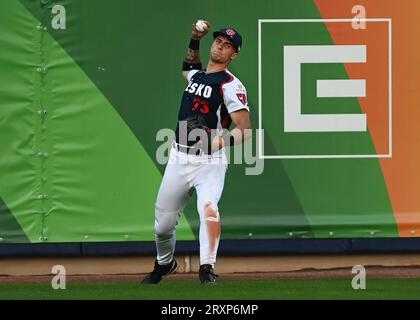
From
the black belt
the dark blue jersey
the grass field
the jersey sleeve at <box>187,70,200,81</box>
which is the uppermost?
the jersey sleeve at <box>187,70,200,81</box>

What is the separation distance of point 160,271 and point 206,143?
101 centimetres

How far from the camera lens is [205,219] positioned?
878 cm

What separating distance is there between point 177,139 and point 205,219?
601mm

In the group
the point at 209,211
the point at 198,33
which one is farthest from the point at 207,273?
the point at 198,33

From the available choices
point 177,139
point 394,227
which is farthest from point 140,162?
point 394,227

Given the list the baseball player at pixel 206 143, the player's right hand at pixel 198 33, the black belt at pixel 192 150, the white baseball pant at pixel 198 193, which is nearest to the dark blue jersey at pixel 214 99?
the baseball player at pixel 206 143

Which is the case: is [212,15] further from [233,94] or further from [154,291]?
[154,291]

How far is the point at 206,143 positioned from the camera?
8.88m

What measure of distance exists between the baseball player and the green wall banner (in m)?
0.83

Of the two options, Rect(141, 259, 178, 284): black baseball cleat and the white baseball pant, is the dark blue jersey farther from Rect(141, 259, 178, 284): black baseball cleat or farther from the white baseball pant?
Rect(141, 259, 178, 284): black baseball cleat

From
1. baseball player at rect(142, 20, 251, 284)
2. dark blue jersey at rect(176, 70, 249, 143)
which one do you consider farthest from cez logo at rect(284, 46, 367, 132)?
dark blue jersey at rect(176, 70, 249, 143)

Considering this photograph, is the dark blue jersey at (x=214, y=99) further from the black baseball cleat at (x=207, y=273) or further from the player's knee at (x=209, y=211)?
the black baseball cleat at (x=207, y=273)

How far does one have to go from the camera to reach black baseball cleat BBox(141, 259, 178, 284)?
917 cm

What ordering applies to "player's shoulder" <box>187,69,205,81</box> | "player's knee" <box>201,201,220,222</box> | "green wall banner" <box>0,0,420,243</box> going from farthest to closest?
1. "green wall banner" <box>0,0,420,243</box>
2. "player's shoulder" <box>187,69,205,81</box>
3. "player's knee" <box>201,201,220,222</box>
